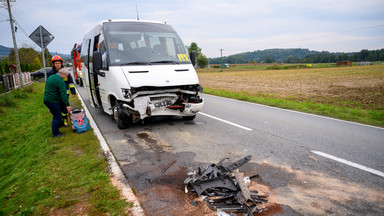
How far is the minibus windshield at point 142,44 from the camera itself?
6375mm

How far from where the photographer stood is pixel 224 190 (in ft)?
10.7

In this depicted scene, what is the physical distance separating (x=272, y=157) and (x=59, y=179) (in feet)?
12.0

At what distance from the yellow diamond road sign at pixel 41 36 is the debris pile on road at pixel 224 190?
35.2 feet

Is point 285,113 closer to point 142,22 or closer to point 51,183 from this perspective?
point 142,22

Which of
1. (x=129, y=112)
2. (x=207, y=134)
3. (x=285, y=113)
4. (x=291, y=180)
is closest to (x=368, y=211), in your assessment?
(x=291, y=180)

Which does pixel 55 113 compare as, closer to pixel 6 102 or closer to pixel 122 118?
pixel 122 118

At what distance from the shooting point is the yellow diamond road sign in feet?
35.4

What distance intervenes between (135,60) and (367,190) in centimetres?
540

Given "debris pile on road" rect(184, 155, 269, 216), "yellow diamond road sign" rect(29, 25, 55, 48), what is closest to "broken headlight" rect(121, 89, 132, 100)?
"debris pile on road" rect(184, 155, 269, 216)

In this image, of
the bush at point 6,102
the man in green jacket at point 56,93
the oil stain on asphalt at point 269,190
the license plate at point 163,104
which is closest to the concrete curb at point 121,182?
the oil stain on asphalt at point 269,190

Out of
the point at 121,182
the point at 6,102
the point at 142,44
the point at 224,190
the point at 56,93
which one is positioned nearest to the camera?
the point at 224,190

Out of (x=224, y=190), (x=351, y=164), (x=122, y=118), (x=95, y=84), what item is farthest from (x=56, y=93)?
(x=351, y=164)

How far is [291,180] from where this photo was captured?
3.72m

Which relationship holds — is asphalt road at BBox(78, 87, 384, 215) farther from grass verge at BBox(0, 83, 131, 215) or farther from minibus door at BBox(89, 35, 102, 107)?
minibus door at BBox(89, 35, 102, 107)
